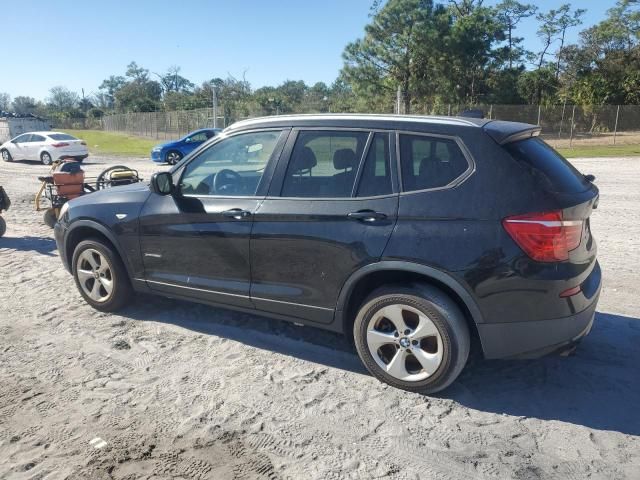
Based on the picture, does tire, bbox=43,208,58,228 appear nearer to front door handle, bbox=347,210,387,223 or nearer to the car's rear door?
the car's rear door

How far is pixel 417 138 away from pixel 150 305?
10.7 ft

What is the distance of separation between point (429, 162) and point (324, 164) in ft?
2.64

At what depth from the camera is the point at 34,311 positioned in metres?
5.22

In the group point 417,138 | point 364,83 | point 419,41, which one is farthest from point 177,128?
point 417,138

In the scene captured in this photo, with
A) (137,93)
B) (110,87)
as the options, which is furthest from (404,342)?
(110,87)

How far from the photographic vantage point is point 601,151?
26531mm

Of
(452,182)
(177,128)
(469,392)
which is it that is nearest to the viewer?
(452,182)

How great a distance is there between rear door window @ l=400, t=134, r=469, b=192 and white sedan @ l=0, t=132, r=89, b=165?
22102 mm

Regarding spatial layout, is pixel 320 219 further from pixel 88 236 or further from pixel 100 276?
pixel 88 236

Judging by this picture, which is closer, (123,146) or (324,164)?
(324,164)

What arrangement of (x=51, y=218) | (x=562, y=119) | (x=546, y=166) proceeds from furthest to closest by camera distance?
(x=562, y=119)
(x=51, y=218)
(x=546, y=166)

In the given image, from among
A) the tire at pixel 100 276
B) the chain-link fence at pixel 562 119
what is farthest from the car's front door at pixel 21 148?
the tire at pixel 100 276

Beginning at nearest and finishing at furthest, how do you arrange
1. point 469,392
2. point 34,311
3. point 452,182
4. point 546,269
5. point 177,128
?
point 546,269
point 452,182
point 469,392
point 34,311
point 177,128

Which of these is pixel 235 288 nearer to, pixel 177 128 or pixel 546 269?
pixel 546 269
